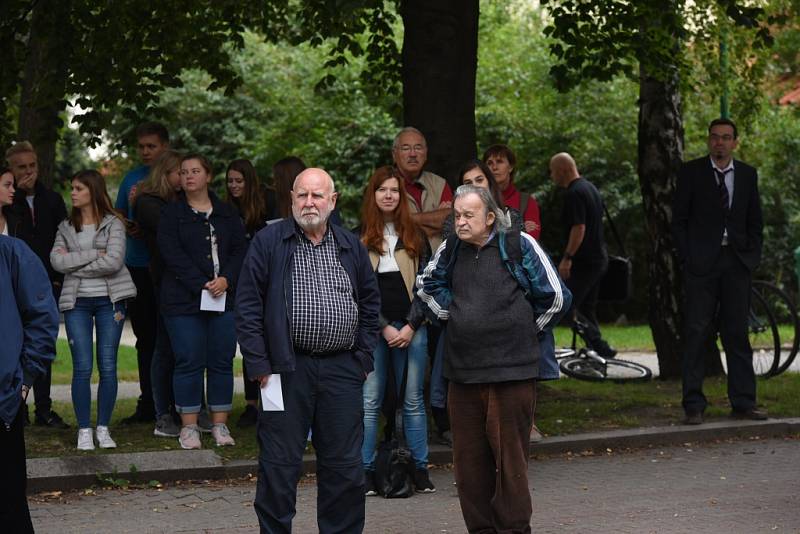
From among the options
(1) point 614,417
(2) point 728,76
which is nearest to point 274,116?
(2) point 728,76

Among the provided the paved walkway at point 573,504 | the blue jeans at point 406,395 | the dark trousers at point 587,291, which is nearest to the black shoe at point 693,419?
the paved walkway at point 573,504

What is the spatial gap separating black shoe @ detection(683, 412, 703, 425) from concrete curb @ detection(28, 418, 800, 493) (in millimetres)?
473

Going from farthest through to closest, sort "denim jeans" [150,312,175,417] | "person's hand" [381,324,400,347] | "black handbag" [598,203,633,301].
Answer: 1. "black handbag" [598,203,633,301]
2. "denim jeans" [150,312,175,417]
3. "person's hand" [381,324,400,347]

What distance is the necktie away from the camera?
35.4 ft

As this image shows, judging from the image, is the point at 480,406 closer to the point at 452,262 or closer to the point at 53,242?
the point at 452,262

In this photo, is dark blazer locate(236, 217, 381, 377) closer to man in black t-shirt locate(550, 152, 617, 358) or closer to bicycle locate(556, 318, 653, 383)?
man in black t-shirt locate(550, 152, 617, 358)

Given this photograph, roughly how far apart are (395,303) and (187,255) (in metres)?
1.86

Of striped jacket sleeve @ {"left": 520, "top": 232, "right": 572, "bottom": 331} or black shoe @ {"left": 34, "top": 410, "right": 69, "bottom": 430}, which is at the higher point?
striped jacket sleeve @ {"left": 520, "top": 232, "right": 572, "bottom": 331}

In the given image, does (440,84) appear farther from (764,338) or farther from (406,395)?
(764,338)

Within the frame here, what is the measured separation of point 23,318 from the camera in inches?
223

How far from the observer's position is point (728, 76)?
18.3m

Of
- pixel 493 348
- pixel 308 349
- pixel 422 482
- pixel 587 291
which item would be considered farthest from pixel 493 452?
pixel 587 291

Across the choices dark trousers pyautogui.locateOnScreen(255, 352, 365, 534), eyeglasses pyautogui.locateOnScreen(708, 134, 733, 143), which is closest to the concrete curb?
eyeglasses pyautogui.locateOnScreen(708, 134, 733, 143)

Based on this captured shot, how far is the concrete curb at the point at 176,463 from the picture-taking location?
28.3ft
